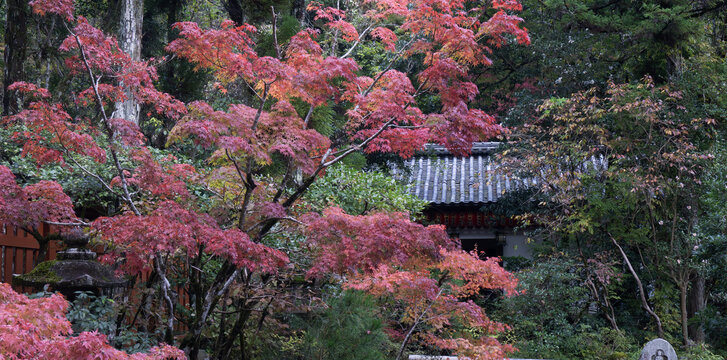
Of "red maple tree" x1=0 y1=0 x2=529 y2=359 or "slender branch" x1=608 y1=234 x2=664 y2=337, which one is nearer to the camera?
"red maple tree" x1=0 y1=0 x2=529 y2=359

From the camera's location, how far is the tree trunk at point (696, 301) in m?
9.66

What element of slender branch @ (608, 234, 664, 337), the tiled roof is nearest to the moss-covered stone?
slender branch @ (608, 234, 664, 337)

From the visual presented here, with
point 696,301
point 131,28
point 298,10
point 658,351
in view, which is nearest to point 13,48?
point 131,28

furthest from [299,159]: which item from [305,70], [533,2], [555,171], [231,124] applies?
[533,2]

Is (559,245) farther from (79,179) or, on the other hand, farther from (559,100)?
(79,179)

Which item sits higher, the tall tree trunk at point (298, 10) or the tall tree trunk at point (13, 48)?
the tall tree trunk at point (298, 10)

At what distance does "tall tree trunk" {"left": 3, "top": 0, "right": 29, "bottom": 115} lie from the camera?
376 inches

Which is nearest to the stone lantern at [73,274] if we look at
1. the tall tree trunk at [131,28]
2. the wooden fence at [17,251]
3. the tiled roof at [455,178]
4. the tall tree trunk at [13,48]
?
the wooden fence at [17,251]

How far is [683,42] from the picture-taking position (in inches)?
380

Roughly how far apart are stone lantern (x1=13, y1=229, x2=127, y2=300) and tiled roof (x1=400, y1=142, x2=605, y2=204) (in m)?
7.76

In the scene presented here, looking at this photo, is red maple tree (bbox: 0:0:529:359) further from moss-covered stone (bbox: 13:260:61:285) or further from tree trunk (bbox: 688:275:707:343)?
tree trunk (bbox: 688:275:707:343)

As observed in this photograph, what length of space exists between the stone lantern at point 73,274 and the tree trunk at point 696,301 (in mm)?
8512

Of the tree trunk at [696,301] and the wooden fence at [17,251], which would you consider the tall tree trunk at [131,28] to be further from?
the tree trunk at [696,301]

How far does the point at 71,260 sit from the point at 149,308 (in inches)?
46.1
